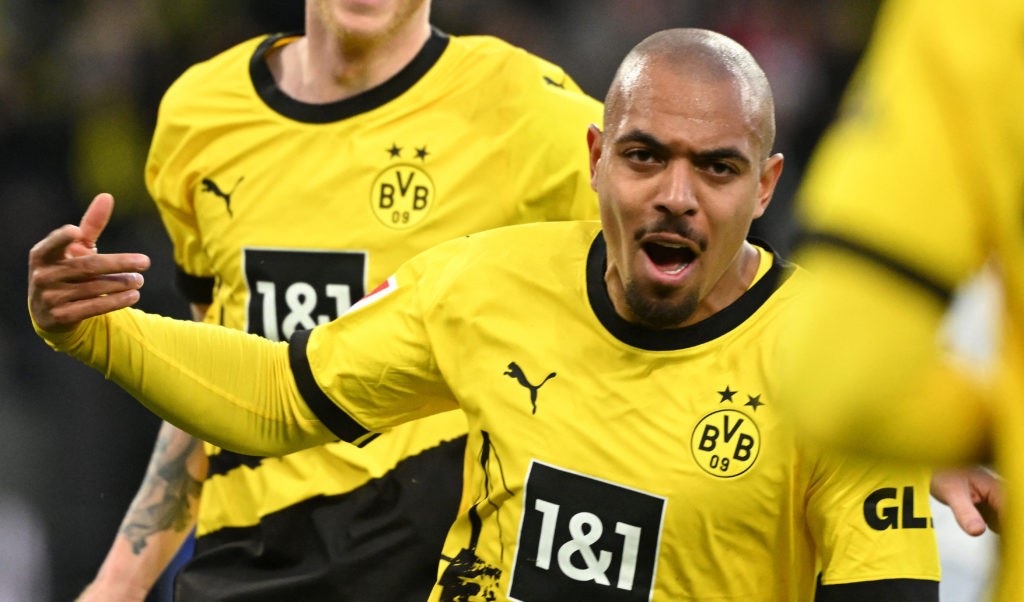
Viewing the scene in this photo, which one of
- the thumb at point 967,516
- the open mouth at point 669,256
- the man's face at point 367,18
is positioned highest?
the man's face at point 367,18

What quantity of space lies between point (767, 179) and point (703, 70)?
0.24 metres

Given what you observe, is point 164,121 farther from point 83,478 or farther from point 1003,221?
point 83,478

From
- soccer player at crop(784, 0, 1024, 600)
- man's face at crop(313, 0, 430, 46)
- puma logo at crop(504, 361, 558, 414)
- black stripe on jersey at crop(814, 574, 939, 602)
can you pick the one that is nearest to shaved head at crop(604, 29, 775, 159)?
puma logo at crop(504, 361, 558, 414)

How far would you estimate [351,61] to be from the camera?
12.3ft

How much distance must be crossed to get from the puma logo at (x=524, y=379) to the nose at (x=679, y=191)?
14.6 inches

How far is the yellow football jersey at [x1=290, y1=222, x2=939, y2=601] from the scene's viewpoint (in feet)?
8.60

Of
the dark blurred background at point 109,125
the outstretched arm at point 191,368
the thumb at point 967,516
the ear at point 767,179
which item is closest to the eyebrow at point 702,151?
the ear at point 767,179

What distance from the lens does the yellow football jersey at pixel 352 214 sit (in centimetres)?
348

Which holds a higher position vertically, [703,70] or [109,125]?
[109,125]

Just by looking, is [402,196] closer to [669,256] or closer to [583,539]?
[669,256]

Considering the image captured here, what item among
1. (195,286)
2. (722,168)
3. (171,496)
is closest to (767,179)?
(722,168)

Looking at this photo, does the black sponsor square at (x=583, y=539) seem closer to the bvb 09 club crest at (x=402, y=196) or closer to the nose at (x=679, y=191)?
the nose at (x=679, y=191)

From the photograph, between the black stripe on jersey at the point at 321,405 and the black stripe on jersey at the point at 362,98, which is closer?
the black stripe on jersey at the point at 321,405

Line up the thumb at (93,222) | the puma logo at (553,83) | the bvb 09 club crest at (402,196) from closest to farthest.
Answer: the thumb at (93,222), the bvb 09 club crest at (402,196), the puma logo at (553,83)
